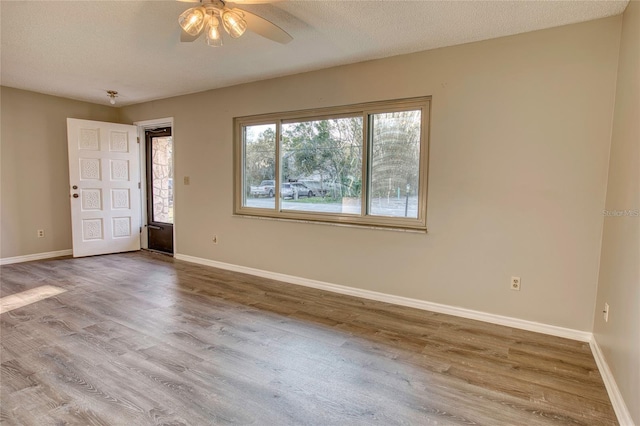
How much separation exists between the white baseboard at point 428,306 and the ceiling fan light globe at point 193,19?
2.66m

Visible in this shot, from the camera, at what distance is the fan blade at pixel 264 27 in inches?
84.2

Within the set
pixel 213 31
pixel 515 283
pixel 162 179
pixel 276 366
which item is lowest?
pixel 276 366

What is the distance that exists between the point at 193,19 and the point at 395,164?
6.88ft

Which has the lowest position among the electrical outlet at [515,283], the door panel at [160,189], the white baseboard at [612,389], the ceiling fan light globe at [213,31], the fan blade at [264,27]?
the white baseboard at [612,389]

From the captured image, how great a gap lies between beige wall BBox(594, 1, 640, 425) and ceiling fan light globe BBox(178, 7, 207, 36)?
2550 mm

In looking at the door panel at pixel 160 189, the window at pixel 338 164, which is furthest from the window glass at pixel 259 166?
the door panel at pixel 160 189

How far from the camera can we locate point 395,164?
336 centimetres

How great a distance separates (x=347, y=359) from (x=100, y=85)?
4.48 m

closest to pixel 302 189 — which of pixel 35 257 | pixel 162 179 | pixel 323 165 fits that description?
pixel 323 165

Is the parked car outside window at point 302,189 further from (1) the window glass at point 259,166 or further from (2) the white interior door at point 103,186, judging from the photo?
(2) the white interior door at point 103,186

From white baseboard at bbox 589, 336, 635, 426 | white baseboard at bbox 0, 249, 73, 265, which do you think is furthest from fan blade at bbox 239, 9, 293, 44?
white baseboard at bbox 0, 249, 73, 265

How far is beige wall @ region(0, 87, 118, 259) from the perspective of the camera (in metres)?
4.60

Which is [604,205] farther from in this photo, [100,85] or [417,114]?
[100,85]

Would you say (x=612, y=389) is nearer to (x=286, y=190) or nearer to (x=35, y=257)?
(x=286, y=190)
